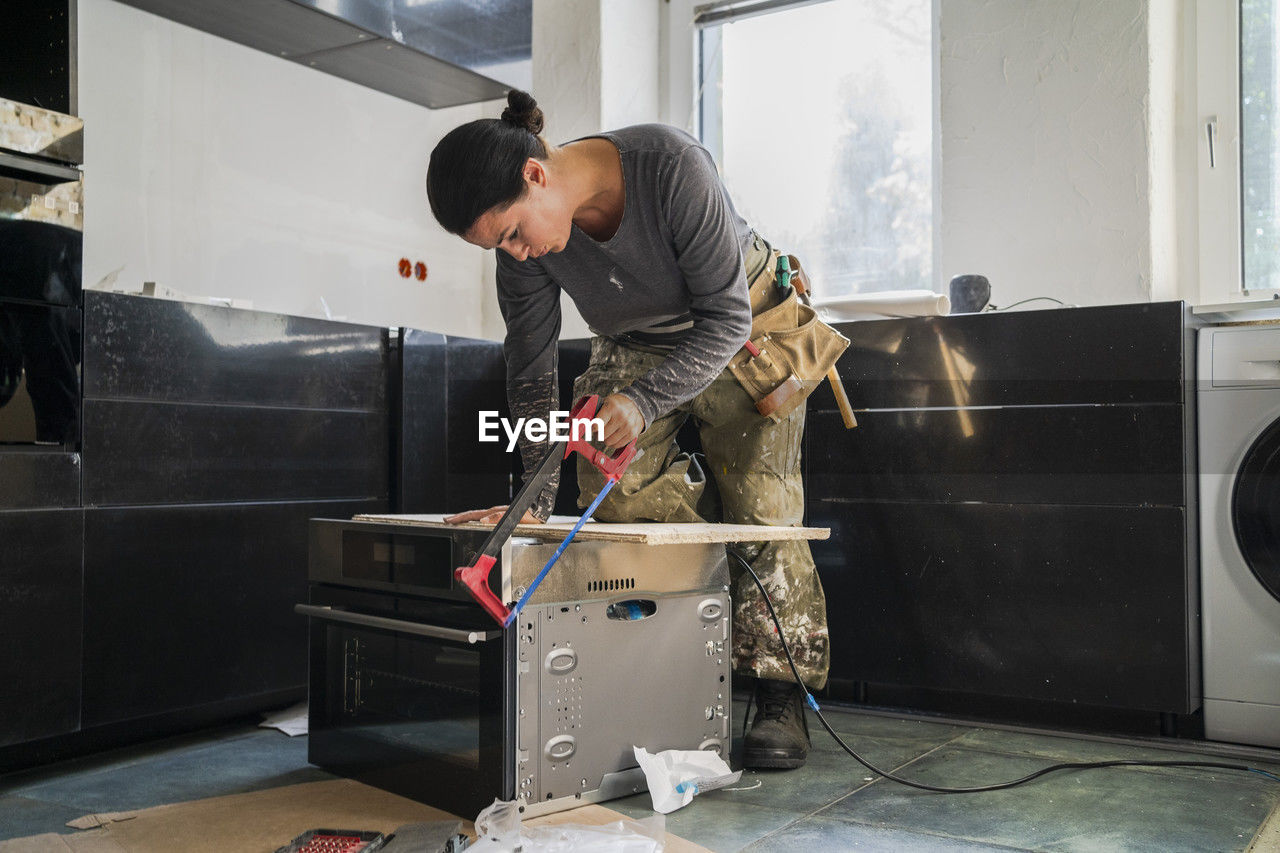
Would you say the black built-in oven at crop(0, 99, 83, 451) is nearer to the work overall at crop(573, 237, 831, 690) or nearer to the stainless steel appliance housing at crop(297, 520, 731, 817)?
the stainless steel appliance housing at crop(297, 520, 731, 817)

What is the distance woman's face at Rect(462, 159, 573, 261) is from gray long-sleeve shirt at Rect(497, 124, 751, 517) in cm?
14

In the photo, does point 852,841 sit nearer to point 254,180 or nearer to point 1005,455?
point 1005,455

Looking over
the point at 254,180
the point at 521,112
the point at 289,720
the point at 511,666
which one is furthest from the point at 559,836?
the point at 254,180

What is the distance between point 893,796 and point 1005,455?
840 millimetres

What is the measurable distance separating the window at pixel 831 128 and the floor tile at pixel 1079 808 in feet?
5.08

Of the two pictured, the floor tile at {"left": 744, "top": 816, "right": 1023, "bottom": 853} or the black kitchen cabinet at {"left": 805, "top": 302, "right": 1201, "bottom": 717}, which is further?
the black kitchen cabinet at {"left": 805, "top": 302, "right": 1201, "bottom": 717}

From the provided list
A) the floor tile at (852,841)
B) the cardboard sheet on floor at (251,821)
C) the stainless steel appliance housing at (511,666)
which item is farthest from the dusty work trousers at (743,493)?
the cardboard sheet on floor at (251,821)

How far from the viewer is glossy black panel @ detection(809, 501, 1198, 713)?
85.5 inches

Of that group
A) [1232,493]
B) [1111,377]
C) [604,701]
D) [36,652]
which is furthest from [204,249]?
[1232,493]

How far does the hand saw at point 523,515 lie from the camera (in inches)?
54.5

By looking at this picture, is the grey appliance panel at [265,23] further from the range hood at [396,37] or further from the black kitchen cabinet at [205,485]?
the black kitchen cabinet at [205,485]

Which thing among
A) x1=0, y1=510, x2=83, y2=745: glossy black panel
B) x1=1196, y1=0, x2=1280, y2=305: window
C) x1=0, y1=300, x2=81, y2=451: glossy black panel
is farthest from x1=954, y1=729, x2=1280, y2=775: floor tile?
x1=0, y1=300, x2=81, y2=451: glossy black panel

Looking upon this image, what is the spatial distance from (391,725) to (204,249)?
1.51 meters

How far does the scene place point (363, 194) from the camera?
3.22 meters
